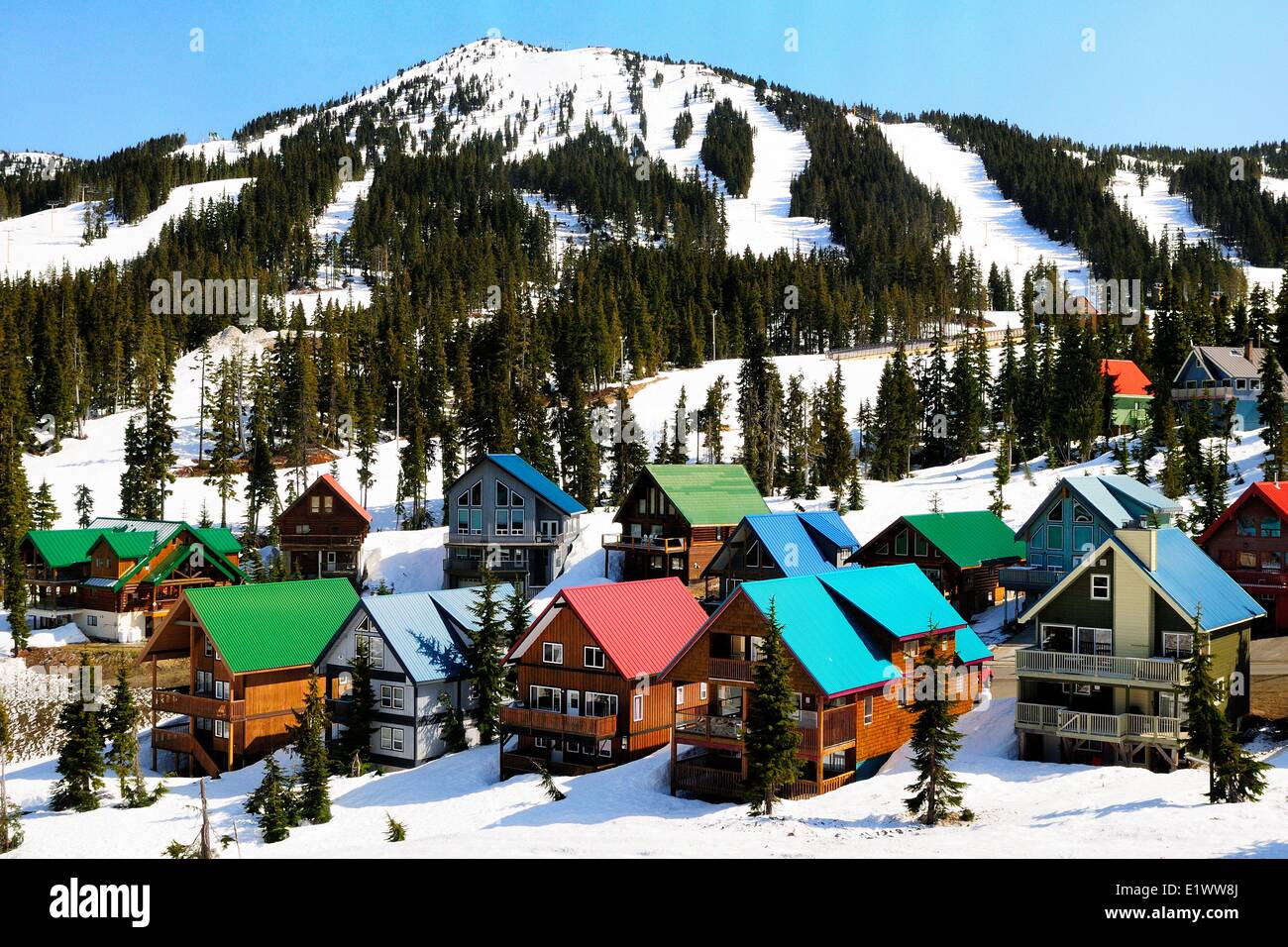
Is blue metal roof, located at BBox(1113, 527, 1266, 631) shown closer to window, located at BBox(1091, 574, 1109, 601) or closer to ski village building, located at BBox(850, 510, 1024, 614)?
window, located at BBox(1091, 574, 1109, 601)

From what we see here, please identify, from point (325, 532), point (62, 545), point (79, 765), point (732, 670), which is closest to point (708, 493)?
point (325, 532)

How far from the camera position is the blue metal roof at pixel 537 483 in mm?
75625

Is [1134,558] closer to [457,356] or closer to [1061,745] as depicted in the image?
[1061,745]

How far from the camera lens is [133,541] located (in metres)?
77.5

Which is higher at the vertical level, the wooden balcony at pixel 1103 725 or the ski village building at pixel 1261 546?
the ski village building at pixel 1261 546

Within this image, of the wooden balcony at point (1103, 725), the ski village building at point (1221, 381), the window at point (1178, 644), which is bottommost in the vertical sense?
the wooden balcony at point (1103, 725)

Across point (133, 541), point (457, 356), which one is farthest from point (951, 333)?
point (133, 541)

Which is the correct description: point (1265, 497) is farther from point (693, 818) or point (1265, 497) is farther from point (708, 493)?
point (693, 818)

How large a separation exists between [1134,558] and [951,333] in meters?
141

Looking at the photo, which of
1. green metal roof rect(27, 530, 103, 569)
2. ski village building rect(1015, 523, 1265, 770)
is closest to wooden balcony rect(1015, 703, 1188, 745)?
ski village building rect(1015, 523, 1265, 770)

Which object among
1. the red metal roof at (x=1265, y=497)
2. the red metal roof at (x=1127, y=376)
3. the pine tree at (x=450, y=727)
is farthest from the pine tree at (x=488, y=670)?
the red metal roof at (x=1127, y=376)

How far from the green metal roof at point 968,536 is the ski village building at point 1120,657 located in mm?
23297

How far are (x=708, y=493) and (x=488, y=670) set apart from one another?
29369mm

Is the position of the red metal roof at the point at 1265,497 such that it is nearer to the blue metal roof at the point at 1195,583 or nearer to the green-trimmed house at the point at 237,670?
the blue metal roof at the point at 1195,583
